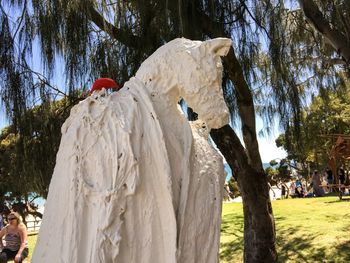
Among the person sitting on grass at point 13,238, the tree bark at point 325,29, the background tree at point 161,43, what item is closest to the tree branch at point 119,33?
the background tree at point 161,43

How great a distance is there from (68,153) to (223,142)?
3882 mm

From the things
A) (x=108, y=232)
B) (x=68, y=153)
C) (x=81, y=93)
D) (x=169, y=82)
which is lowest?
(x=108, y=232)

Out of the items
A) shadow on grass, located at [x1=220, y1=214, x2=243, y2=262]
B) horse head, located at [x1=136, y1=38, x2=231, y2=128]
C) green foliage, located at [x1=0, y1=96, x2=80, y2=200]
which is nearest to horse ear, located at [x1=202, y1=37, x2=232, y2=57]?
horse head, located at [x1=136, y1=38, x2=231, y2=128]

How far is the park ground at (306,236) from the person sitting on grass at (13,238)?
2607 mm

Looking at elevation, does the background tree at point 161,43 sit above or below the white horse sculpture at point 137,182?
above

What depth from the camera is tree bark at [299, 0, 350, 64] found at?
4.74m

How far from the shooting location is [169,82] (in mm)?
1592

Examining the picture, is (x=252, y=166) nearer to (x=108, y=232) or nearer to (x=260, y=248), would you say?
(x=260, y=248)

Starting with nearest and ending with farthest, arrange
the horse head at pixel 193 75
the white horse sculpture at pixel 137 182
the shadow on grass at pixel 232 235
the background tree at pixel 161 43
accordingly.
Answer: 1. the white horse sculpture at pixel 137 182
2. the horse head at pixel 193 75
3. the background tree at pixel 161 43
4. the shadow on grass at pixel 232 235

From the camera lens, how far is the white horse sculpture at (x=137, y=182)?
1.32 meters

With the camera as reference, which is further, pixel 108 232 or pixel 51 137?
pixel 51 137

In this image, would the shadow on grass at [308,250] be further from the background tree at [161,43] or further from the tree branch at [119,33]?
the tree branch at [119,33]

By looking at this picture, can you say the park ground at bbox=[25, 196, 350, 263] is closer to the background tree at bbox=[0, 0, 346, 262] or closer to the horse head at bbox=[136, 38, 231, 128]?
the background tree at bbox=[0, 0, 346, 262]

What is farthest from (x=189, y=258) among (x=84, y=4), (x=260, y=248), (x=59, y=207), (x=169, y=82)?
A: (x=260, y=248)
